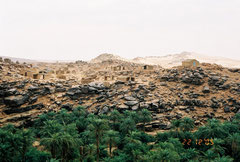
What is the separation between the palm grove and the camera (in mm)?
16375

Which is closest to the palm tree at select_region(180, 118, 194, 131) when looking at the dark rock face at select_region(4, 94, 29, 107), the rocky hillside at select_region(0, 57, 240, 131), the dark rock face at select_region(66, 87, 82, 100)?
the rocky hillside at select_region(0, 57, 240, 131)

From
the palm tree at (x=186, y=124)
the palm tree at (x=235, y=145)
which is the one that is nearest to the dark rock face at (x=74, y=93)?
the palm tree at (x=186, y=124)

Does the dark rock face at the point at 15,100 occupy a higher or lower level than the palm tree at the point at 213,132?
higher

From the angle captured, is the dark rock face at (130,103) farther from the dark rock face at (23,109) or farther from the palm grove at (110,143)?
the dark rock face at (23,109)

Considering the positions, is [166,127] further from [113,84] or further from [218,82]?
[218,82]

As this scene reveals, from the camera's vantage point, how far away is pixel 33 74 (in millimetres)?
35344

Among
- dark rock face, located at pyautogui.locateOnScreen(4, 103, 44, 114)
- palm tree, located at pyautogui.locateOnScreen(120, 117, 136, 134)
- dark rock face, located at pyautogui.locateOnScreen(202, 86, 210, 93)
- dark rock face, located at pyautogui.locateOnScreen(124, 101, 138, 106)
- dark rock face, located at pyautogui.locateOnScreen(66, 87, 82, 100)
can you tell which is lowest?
palm tree, located at pyautogui.locateOnScreen(120, 117, 136, 134)

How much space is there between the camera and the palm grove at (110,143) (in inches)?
645

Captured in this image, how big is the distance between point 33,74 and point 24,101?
840 centimetres

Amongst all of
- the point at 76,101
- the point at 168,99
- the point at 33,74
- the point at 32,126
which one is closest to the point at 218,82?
the point at 168,99

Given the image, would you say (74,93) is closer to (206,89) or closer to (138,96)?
(138,96)

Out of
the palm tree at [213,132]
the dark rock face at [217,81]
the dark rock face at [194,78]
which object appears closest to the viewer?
the palm tree at [213,132]
